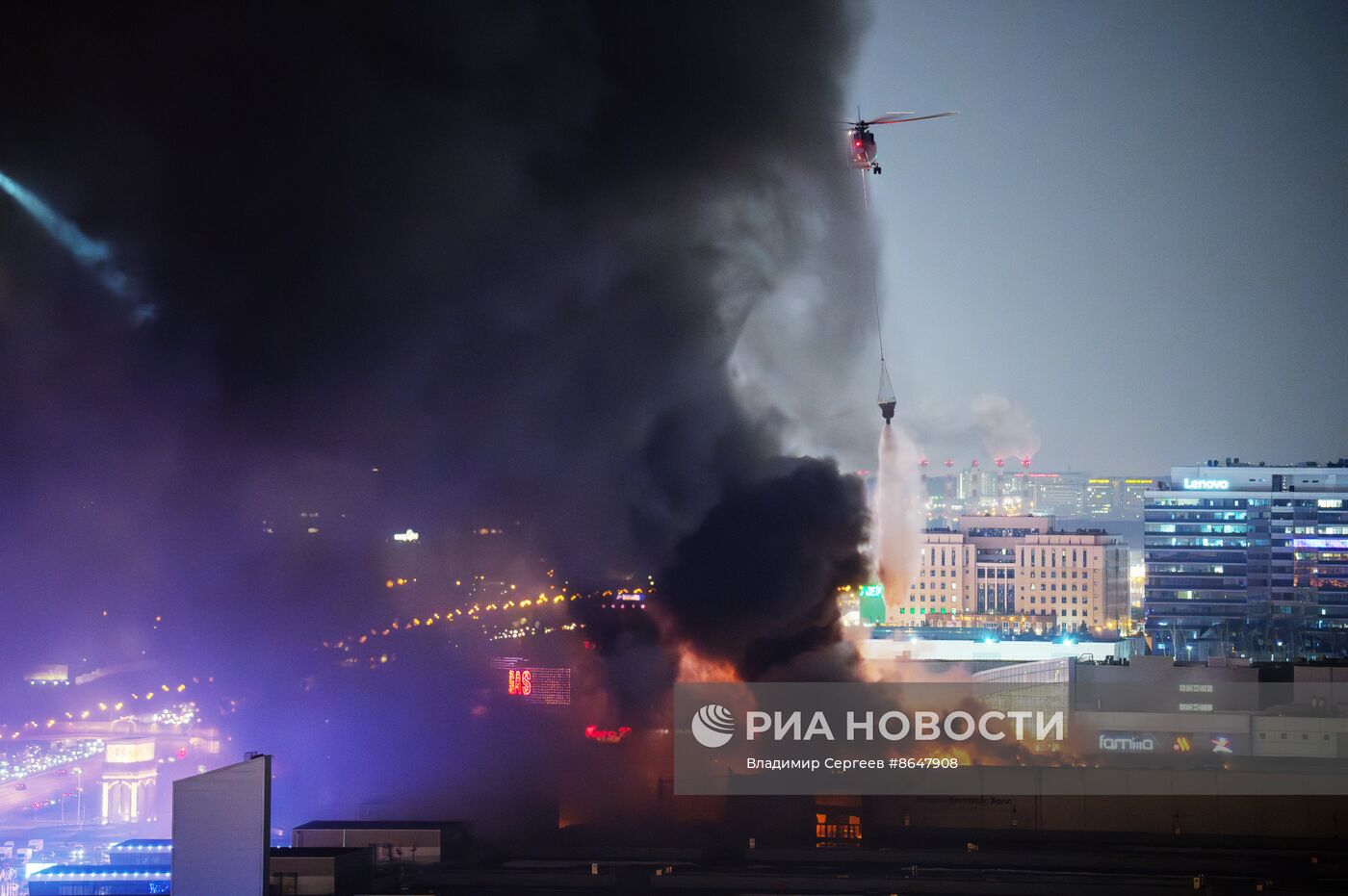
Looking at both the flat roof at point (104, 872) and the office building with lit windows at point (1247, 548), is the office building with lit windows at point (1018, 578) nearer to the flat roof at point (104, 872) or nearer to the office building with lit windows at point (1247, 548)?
the office building with lit windows at point (1247, 548)

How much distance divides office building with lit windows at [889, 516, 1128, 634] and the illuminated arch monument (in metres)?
45.6

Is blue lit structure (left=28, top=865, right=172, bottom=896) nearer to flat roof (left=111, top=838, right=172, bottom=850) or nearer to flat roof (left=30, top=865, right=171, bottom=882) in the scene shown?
flat roof (left=30, top=865, right=171, bottom=882)

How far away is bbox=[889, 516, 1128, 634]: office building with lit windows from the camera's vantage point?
65125 millimetres

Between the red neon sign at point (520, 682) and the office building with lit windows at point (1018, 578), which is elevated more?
the office building with lit windows at point (1018, 578)

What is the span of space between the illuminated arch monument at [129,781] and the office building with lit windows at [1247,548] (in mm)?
46449

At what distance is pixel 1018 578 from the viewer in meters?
65.9

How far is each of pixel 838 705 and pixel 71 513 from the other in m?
15.3

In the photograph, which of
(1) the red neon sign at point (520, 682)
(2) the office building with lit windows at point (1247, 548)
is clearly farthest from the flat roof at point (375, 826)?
(2) the office building with lit windows at point (1247, 548)

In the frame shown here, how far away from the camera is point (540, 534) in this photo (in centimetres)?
2930

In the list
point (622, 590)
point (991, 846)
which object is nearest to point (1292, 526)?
point (622, 590)

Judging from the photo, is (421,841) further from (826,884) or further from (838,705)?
(838,705)

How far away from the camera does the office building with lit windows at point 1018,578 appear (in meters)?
65.1

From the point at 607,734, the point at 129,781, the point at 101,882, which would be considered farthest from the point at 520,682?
the point at 101,882

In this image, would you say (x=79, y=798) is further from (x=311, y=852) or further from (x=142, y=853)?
(x=311, y=852)
